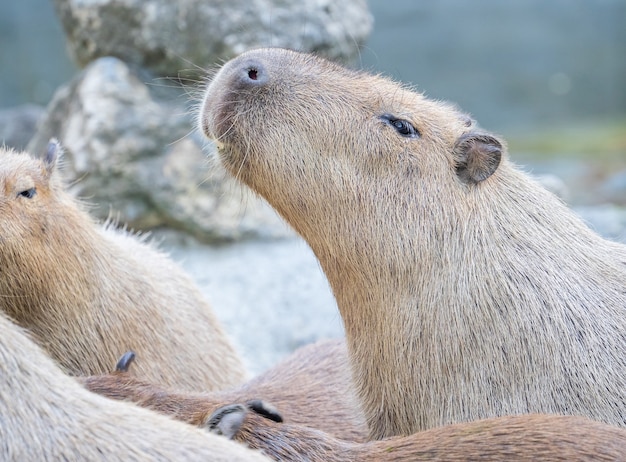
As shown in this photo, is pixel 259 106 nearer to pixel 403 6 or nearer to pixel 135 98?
pixel 135 98

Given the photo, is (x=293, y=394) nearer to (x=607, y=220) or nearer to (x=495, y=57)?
(x=607, y=220)

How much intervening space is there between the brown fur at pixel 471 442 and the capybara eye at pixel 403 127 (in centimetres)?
104

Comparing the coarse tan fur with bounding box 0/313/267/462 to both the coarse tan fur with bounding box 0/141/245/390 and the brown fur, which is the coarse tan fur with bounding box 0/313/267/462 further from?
the coarse tan fur with bounding box 0/141/245/390

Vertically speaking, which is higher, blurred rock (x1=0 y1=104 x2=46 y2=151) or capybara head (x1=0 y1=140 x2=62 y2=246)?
blurred rock (x1=0 y1=104 x2=46 y2=151)

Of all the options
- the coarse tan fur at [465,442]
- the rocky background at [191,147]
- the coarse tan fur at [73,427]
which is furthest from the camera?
the rocky background at [191,147]

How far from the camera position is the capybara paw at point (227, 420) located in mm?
2613

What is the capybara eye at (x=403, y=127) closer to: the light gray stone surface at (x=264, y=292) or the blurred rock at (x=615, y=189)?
the light gray stone surface at (x=264, y=292)

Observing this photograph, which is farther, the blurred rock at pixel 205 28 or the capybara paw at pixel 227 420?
the blurred rock at pixel 205 28

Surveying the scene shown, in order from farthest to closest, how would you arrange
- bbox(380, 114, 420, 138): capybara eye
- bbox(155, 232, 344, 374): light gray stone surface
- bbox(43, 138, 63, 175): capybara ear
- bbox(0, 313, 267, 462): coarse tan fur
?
1. bbox(155, 232, 344, 374): light gray stone surface
2. bbox(43, 138, 63, 175): capybara ear
3. bbox(380, 114, 420, 138): capybara eye
4. bbox(0, 313, 267, 462): coarse tan fur

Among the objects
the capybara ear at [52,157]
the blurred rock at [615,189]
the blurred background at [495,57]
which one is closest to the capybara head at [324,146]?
the capybara ear at [52,157]

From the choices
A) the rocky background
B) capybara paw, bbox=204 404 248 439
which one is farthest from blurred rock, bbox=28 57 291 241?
capybara paw, bbox=204 404 248 439

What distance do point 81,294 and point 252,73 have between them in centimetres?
123

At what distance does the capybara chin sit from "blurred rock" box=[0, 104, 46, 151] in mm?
5157

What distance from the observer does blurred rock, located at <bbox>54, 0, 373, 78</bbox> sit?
620cm
